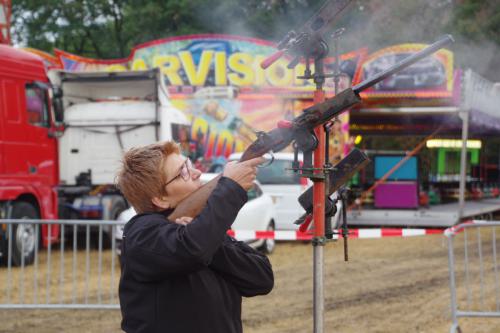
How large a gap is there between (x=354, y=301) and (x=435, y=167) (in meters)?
15.2

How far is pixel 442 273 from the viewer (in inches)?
388

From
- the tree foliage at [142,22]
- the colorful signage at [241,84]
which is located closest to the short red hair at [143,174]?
the colorful signage at [241,84]

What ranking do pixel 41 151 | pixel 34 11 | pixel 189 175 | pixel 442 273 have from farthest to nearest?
pixel 34 11 < pixel 41 151 < pixel 442 273 < pixel 189 175

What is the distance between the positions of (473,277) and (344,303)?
2.60 m

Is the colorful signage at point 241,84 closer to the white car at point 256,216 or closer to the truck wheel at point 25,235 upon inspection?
the white car at point 256,216

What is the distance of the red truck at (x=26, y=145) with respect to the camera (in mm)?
10211

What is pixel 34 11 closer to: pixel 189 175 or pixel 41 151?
pixel 41 151

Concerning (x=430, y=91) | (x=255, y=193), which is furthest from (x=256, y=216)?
(x=430, y=91)

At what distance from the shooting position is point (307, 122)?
2.56m

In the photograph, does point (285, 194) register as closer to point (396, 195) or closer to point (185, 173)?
point (396, 195)

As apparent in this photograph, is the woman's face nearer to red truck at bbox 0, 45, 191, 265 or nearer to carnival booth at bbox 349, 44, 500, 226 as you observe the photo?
red truck at bbox 0, 45, 191, 265

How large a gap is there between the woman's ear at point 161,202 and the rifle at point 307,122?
2.2 inches

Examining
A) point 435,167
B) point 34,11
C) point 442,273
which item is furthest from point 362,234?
point 34,11

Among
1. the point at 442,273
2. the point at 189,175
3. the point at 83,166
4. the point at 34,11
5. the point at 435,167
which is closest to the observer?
the point at 189,175
